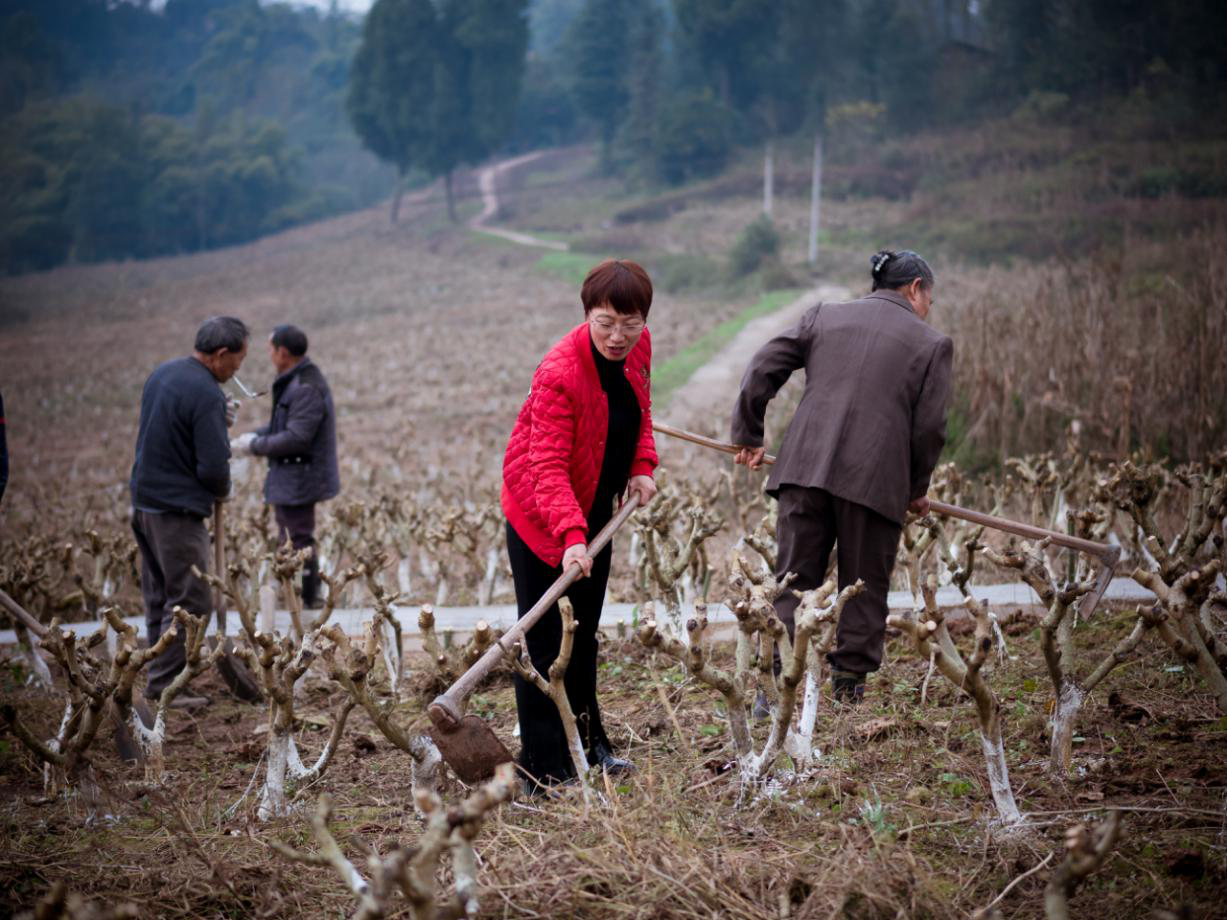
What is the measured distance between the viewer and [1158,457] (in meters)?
8.54

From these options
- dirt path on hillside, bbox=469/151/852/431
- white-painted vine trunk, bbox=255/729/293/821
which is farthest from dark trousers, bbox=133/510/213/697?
dirt path on hillside, bbox=469/151/852/431

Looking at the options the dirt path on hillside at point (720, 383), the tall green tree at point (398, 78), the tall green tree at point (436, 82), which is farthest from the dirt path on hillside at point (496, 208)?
the dirt path on hillside at point (720, 383)

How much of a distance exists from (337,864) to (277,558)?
101 inches

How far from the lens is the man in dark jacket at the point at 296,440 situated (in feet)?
19.4

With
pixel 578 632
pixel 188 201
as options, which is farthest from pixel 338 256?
pixel 578 632

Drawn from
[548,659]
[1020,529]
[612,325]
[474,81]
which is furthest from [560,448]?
[474,81]

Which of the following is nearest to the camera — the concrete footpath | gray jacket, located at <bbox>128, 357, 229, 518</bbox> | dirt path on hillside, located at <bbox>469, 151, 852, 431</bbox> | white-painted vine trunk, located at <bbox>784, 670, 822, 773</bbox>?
white-painted vine trunk, located at <bbox>784, 670, 822, 773</bbox>

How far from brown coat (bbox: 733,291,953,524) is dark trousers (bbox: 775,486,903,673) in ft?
0.30

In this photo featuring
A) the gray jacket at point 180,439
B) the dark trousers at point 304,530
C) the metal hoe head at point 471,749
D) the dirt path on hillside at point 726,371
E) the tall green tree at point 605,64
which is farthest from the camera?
the tall green tree at point 605,64

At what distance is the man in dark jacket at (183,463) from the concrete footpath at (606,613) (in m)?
0.37

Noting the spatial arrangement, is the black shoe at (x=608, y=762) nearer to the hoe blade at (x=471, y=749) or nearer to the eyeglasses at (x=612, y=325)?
the hoe blade at (x=471, y=749)

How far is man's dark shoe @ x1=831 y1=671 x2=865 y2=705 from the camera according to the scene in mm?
4051

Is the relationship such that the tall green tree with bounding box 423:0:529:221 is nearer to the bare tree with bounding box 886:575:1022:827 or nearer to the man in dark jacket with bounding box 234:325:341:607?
the man in dark jacket with bounding box 234:325:341:607

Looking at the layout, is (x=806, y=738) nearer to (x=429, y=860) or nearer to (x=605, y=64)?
(x=429, y=860)
